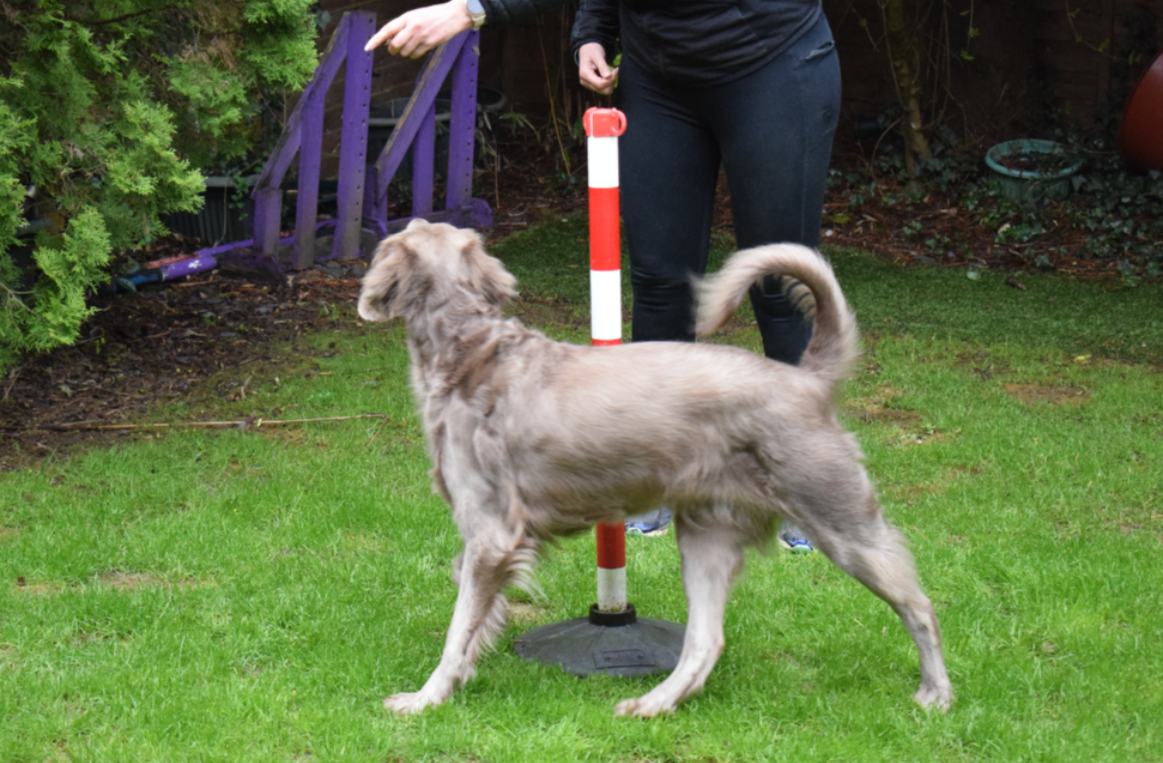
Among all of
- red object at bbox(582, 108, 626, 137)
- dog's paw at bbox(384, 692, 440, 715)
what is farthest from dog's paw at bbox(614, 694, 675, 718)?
red object at bbox(582, 108, 626, 137)

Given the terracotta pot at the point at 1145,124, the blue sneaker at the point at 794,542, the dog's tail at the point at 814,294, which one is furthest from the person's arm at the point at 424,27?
the terracotta pot at the point at 1145,124

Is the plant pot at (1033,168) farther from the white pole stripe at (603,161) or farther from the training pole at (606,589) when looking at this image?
the white pole stripe at (603,161)

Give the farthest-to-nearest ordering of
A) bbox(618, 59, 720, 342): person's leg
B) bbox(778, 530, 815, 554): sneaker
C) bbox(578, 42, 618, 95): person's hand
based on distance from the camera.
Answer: bbox(778, 530, 815, 554): sneaker → bbox(578, 42, 618, 95): person's hand → bbox(618, 59, 720, 342): person's leg

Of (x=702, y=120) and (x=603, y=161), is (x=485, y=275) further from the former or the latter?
(x=702, y=120)

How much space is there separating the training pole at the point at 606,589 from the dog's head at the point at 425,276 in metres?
0.30

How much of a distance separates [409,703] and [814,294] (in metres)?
1.55

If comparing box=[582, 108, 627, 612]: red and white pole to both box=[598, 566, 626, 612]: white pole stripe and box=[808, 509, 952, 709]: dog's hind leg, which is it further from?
box=[808, 509, 952, 709]: dog's hind leg

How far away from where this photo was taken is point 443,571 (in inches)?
164

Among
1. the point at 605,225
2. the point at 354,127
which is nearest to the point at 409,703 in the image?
the point at 605,225

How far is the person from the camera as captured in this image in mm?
3559

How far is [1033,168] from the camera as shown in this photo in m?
10.6

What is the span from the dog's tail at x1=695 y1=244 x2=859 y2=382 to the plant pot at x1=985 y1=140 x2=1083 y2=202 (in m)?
7.92

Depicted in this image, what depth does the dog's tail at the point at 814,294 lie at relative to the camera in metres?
3.04

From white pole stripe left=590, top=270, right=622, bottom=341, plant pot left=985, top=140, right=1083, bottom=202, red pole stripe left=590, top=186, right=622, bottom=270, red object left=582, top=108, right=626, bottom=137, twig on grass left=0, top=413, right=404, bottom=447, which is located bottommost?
twig on grass left=0, top=413, right=404, bottom=447
